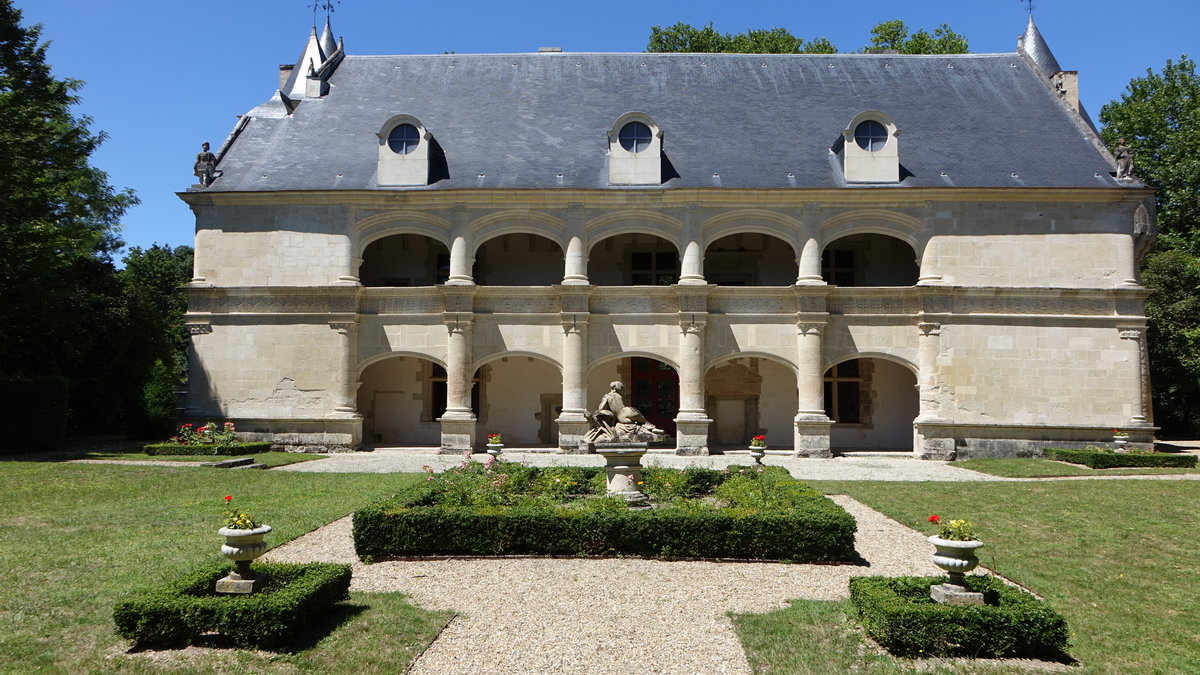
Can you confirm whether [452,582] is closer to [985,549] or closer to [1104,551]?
[985,549]

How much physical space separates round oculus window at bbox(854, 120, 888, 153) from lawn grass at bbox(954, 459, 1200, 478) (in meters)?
9.06

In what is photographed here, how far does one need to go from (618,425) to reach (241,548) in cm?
600

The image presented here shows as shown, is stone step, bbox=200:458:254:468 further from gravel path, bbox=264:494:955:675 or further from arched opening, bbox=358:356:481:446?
gravel path, bbox=264:494:955:675

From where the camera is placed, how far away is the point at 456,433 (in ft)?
69.5

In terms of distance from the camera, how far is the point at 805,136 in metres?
22.9

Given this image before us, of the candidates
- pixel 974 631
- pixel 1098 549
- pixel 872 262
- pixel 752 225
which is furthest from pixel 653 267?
pixel 974 631

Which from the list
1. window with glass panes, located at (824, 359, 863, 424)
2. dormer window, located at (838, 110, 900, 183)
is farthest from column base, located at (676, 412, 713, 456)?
dormer window, located at (838, 110, 900, 183)

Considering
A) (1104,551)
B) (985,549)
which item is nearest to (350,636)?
(985,549)

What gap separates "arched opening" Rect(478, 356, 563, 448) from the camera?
23672 millimetres

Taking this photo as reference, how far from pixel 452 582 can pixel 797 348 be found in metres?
15.2

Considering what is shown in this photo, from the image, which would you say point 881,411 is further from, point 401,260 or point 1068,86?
point 401,260

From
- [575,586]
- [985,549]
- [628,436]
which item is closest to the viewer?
[575,586]

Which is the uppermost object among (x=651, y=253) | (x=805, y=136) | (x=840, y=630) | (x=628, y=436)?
(x=805, y=136)

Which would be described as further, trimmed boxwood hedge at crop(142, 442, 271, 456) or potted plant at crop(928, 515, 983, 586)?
trimmed boxwood hedge at crop(142, 442, 271, 456)
